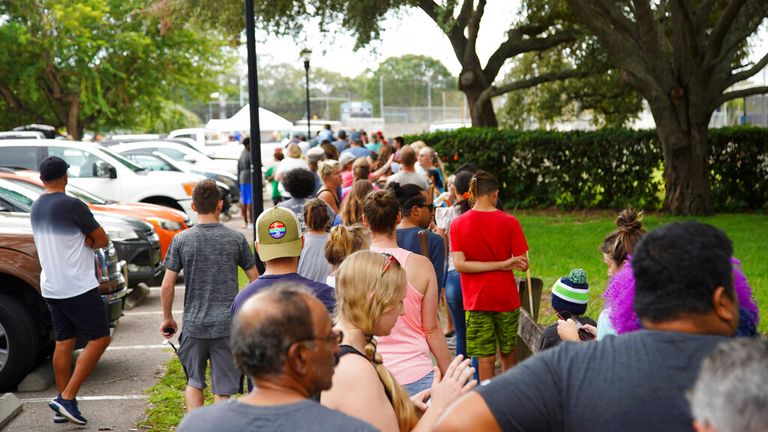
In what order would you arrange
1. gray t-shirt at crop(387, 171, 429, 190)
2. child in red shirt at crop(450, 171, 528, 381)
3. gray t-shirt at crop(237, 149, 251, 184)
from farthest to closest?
gray t-shirt at crop(237, 149, 251, 184) < gray t-shirt at crop(387, 171, 429, 190) < child in red shirt at crop(450, 171, 528, 381)

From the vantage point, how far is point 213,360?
21.6ft

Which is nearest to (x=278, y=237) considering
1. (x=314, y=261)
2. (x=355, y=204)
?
(x=314, y=261)

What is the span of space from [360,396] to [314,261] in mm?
3563

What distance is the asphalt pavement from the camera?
25.2ft

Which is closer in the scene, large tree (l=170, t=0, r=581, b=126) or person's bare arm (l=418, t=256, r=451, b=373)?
person's bare arm (l=418, t=256, r=451, b=373)

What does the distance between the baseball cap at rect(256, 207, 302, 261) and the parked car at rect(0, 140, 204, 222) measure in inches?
440

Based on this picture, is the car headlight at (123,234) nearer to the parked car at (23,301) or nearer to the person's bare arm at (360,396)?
the parked car at (23,301)

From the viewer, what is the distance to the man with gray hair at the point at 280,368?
257 cm

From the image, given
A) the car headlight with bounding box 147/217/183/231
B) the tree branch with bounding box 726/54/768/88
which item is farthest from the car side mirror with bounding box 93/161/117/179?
the tree branch with bounding box 726/54/768/88

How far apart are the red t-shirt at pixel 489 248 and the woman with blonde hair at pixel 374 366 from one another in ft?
10.6

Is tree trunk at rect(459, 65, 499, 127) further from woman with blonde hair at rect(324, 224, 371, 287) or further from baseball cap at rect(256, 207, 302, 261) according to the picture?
baseball cap at rect(256, 207, 302, 261)

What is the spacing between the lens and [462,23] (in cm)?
2558

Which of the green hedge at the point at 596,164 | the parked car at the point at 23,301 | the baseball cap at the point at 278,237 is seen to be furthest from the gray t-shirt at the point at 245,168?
the baseball cap at the point at 278,237

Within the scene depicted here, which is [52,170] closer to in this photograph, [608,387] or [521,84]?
[608,387]
